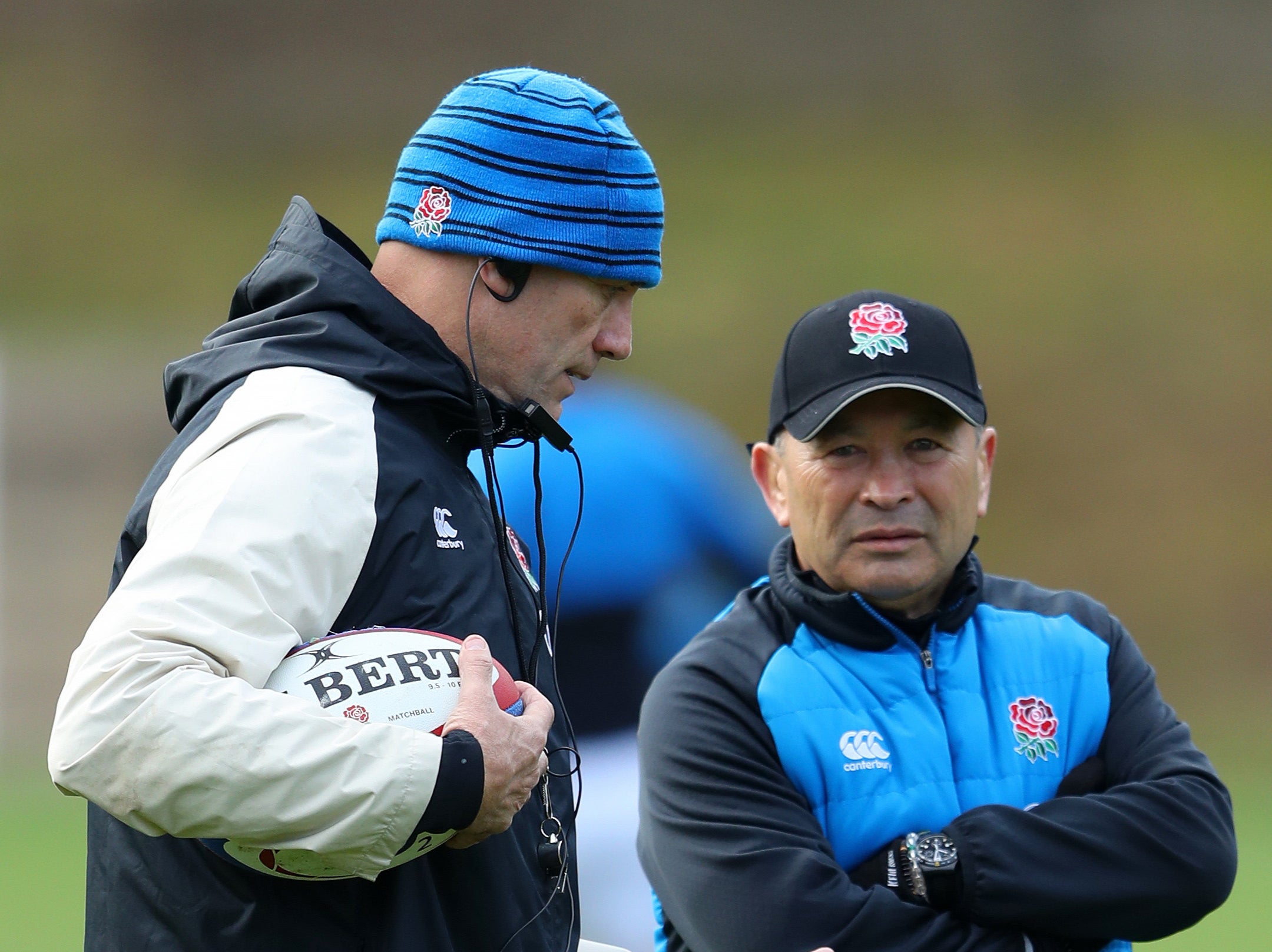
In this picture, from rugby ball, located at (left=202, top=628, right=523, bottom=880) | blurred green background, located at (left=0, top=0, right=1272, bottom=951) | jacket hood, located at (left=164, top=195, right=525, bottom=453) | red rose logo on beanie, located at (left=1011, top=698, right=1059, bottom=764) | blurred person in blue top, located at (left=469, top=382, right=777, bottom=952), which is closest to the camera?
rugby ball, located at (left=202, top=628, right=523, bottom=880)

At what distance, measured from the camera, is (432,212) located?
204 centimetres

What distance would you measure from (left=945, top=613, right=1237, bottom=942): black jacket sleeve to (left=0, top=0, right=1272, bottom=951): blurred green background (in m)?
8.28

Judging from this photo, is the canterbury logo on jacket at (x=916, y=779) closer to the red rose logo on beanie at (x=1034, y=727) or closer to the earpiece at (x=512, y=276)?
the red rose logo on beanie at (x=1034, y=727)

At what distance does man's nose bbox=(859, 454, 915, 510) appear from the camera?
2.44 metres

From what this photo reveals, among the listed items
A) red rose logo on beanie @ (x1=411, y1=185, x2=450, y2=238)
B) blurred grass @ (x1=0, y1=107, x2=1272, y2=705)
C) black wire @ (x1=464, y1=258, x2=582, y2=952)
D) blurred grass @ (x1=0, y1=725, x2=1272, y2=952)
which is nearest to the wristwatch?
black wire @ (x1=464, y1=258, x2=582, y2=952)

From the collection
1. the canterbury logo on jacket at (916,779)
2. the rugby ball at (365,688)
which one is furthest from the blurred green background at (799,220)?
the rugby ball at (365,688)

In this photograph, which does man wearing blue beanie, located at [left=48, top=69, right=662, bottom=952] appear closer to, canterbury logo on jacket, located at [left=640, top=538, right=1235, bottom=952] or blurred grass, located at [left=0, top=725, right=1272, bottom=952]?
canterbury logo on jacket, located at [left=640, top=538, right=1235, bottom=952]

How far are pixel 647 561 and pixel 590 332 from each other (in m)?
3.10

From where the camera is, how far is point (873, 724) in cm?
231

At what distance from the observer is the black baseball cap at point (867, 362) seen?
8.07ft

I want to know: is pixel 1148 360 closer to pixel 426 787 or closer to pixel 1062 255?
pixel 1062 255

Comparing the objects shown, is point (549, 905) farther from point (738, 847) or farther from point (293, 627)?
point (293, 627)

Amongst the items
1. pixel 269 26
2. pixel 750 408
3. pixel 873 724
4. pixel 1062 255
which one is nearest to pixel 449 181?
pixel 873 724

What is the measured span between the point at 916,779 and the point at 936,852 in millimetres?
122
